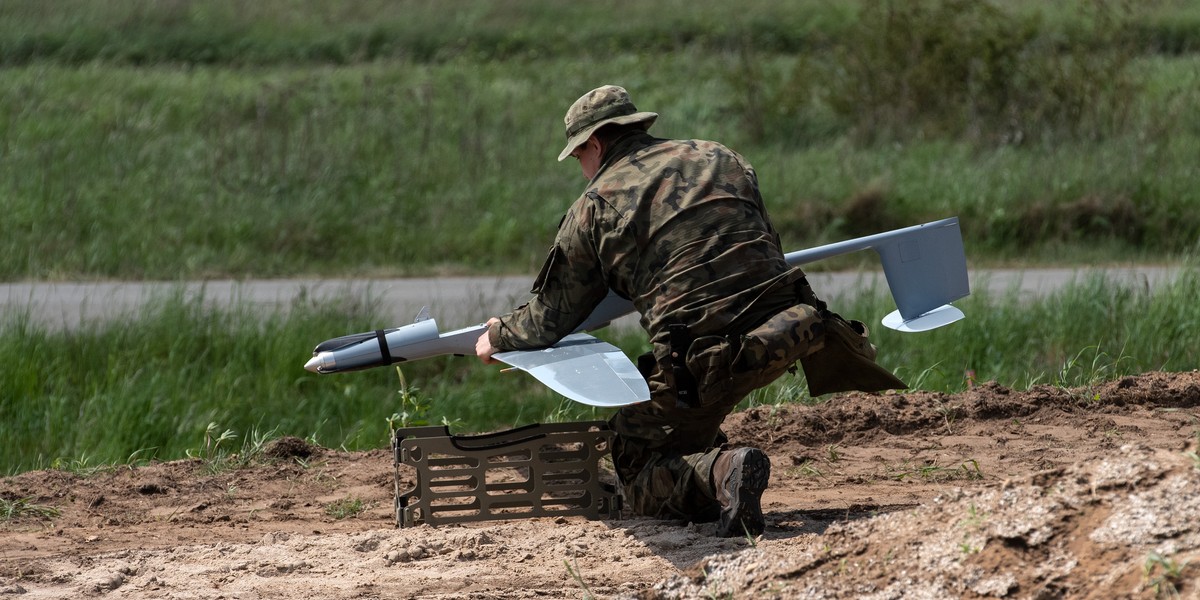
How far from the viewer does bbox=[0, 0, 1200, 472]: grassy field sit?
22.6 ft

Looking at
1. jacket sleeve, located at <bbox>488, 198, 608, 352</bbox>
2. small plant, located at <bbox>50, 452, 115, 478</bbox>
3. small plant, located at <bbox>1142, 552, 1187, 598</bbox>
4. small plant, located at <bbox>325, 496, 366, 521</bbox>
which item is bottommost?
small plant, located at <bbox>325, 496, 366, 521</bbox>

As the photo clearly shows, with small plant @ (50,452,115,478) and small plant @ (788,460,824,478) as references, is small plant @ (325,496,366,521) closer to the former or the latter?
small plant @ (50,452,115,478)

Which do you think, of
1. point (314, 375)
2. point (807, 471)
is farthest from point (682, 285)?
point (314, 375)

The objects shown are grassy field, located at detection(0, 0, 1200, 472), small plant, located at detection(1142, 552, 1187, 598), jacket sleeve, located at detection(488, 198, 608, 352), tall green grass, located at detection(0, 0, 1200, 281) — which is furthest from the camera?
tall green grass, located at detection(0, 0, 1200, 281)

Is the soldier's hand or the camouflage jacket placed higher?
the camouflage jacket

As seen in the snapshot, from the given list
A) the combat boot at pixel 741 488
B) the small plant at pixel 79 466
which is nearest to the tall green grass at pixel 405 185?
the small plant at pixel 79 466

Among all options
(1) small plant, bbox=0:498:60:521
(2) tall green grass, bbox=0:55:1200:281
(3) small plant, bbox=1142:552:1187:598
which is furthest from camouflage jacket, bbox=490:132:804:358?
(2) tall green grass, bbox=0:55:1200:281

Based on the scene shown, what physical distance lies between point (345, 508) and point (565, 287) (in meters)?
1.27

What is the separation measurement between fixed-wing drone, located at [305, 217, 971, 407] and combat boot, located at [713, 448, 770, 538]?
0.37m

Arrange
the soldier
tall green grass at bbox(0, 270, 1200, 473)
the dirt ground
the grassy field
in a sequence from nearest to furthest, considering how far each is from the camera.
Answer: the dirt ground
the soldier
tall green grass at bbox(0, 270, 1200, 473)
the grassy field

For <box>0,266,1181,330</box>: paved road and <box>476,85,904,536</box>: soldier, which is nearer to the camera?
<box>476,85,904,536</box>: soldier

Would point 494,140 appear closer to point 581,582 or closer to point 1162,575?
point 581,582

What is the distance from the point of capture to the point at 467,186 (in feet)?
40.3

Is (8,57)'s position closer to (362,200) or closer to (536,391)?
(362,200)
